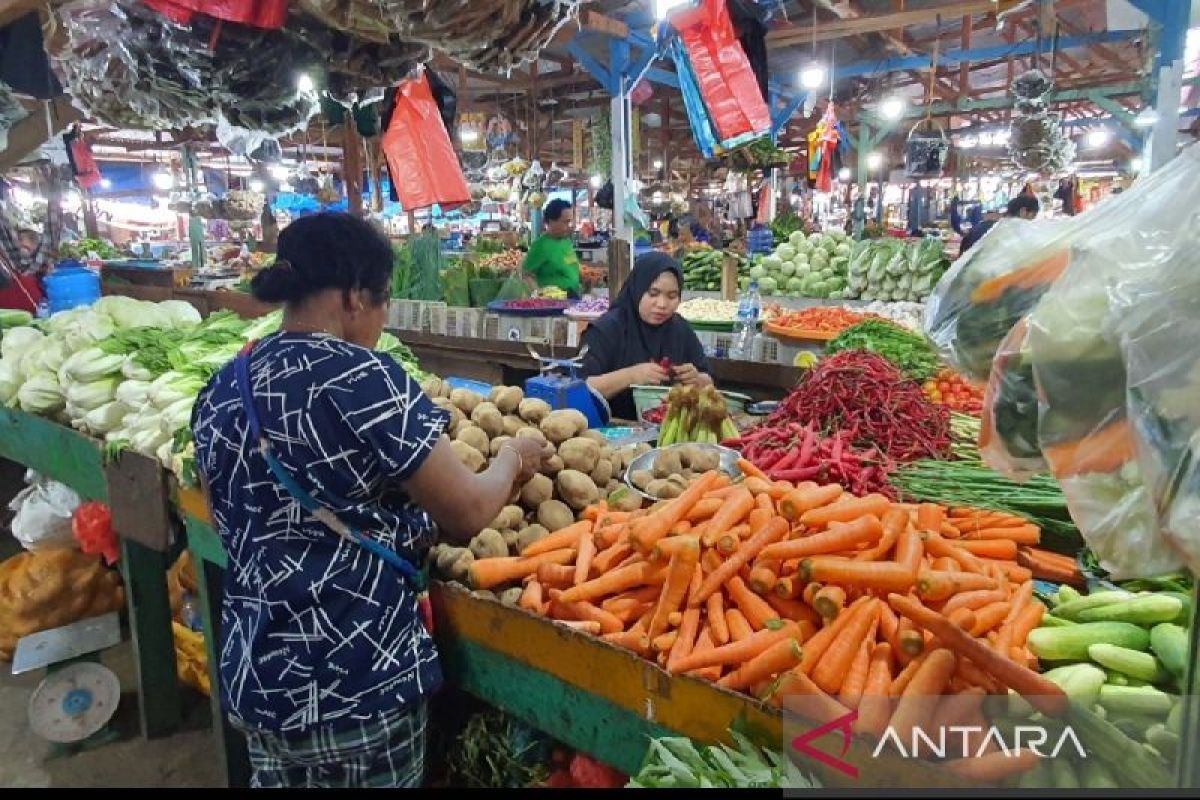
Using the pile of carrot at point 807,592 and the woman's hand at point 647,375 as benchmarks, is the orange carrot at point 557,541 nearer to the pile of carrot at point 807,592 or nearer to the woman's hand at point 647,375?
the pile of carrot at point 807,592

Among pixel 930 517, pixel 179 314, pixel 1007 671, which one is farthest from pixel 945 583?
pixel 179 314

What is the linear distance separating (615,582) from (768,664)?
524 millimetres

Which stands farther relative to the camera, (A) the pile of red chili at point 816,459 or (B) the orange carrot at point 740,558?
(A) the pile of red chili at point 816,459

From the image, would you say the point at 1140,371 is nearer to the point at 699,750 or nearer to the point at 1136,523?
the point at 1136,523

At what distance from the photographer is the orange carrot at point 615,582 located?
2074 mm

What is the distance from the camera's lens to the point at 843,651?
1.67 metres

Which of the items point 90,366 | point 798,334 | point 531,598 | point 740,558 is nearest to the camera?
point 740,558

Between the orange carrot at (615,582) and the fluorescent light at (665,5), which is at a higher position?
the fluorescent light at (665,5)

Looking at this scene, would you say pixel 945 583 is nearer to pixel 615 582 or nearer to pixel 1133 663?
pixel 1133 663

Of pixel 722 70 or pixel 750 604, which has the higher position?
pixel 722 70

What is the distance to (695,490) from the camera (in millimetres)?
2340

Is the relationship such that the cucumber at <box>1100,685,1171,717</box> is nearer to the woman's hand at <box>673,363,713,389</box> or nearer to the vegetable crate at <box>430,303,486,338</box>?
the woman's hand at <box>673,363,713,389</box>

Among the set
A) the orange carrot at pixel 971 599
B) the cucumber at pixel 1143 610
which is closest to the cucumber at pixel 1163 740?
the cucumber at pixel 1143 610

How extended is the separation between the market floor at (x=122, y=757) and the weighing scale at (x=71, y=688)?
0.08 m
